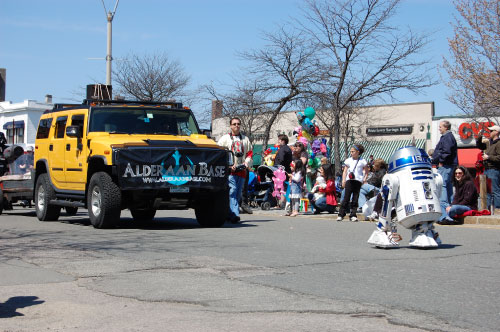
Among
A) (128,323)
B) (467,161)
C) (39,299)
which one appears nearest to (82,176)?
(39,299)

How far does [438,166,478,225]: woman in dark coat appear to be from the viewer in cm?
1391

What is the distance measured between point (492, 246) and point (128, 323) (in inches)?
243

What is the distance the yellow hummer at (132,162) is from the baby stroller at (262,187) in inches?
263

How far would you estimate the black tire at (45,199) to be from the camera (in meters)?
14.7

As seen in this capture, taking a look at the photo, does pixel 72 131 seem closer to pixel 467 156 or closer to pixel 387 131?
pixel 467 156

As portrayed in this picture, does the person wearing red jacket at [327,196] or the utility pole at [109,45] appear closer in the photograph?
the person wearing red jacket at [327,196]

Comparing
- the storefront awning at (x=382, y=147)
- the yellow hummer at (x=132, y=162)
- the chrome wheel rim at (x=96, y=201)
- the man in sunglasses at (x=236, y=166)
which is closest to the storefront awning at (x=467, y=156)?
the storefront awning at (x=382, y=147)

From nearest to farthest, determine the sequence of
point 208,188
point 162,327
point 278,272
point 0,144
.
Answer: point 162,327 < point 278,272 < point 208,188 < point 0,144

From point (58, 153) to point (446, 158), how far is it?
24.9 ft

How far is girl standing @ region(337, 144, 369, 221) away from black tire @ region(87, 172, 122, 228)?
5.22 m

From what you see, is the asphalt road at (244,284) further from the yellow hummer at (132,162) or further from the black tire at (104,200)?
the yellow hummer at (132,162)

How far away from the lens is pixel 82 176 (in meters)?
13.2

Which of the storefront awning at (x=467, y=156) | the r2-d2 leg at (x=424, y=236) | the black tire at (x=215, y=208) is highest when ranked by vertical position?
the storefront awning at (x=467, y=156)

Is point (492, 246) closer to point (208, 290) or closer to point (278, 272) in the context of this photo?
point (278, 272)
